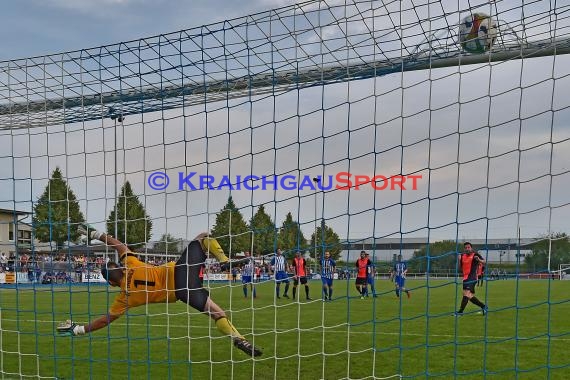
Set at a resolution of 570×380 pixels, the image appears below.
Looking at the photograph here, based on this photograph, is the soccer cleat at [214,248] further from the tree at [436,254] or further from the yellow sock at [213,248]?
the tree at [436,254]

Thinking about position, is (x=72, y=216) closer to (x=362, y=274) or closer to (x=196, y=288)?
(x=196, y=288)

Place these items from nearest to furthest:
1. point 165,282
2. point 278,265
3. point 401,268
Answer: point 165,282
point 278,265
point 401,268

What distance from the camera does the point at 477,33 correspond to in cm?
564

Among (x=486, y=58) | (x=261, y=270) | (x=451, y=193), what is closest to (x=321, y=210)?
(x=451, y=193)

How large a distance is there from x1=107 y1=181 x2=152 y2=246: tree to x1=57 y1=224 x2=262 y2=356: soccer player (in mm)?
290

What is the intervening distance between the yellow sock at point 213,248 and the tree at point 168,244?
0.33 meters

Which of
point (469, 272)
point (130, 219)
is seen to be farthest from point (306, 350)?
point (469, 272)

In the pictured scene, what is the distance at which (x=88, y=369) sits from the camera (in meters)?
7.00

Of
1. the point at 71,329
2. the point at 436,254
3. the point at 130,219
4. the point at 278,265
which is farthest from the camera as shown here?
the point at 278,265

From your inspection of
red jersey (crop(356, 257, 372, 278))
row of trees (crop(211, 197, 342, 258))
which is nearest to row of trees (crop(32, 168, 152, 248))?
row of trees (crop(211, 197, 342, 258))

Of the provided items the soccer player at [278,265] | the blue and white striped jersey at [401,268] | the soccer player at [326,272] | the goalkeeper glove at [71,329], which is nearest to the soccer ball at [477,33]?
the soccer player at [326,272]

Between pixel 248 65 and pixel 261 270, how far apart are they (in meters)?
5.29

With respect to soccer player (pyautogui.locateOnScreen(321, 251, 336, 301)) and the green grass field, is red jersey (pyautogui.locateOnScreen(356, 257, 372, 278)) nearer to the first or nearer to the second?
soccer player (pyautogui.locateOnScreen(321, 251, 336, 301))

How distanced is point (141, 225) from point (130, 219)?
0.28 m
